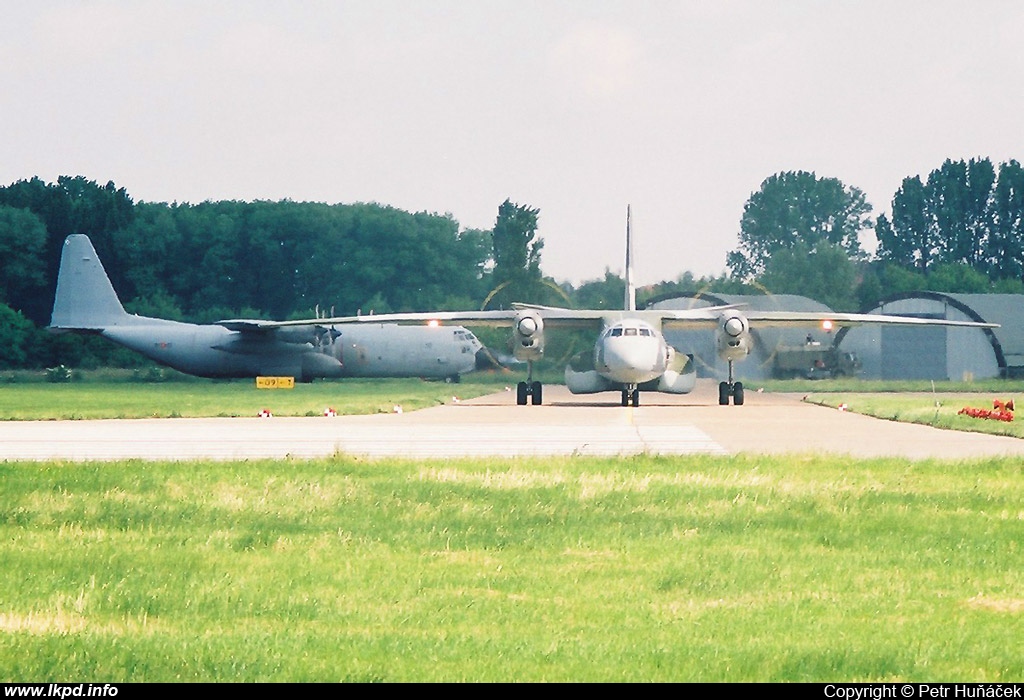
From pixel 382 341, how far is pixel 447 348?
2711 millimetres

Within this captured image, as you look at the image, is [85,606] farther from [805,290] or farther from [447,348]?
[805,290]

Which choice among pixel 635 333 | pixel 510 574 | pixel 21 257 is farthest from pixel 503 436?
pixel 21 257

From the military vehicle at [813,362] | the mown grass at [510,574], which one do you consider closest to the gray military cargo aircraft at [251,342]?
the military vehicle at [813,362]

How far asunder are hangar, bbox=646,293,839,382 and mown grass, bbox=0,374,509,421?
1282 cm

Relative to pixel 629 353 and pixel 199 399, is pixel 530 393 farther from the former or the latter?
pixel 199 399

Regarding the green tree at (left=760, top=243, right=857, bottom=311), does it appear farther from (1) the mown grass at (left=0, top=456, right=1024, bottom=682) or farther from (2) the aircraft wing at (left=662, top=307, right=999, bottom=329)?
(1) the mown grass at (left=0, top=456, right=1024, bottom=682)

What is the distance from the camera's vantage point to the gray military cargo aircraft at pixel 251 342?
5394 centimetres

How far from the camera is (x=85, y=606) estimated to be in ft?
29.6

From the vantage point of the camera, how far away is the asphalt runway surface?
69.3 ft

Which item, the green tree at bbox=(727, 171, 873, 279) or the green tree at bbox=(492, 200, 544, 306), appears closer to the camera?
the green tree at bbox=(492, 200, 544, 306)

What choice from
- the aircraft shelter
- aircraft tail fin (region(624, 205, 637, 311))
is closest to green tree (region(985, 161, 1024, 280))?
the aircraft shelter

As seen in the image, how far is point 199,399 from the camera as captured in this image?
4153 centimetres

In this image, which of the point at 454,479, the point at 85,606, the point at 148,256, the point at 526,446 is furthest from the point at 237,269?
the point at 85,606

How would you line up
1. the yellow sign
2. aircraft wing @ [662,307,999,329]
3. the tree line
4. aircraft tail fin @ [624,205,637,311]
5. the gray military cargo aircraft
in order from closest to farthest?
aircraft wing @ [662,307,999,329]
aircraft tail fin @ [624,205,637,311]
the yellow sign
the gray military cargo aircraft
the tree line
